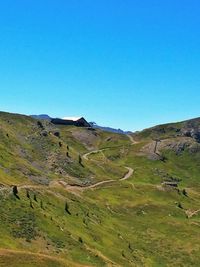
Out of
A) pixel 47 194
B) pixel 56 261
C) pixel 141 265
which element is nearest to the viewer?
pixel 56 261

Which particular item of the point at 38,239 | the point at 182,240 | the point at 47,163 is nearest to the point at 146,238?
the point at 182,240

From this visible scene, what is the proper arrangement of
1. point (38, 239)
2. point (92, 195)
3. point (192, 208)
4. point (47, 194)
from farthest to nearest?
1. point (192, 208)
2. point (92, 195)
3. point (47, 194)
4. point (38, 239)

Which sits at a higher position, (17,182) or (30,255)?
(17,182)

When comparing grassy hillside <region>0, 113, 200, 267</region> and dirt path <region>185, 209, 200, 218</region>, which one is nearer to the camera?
grassy hillside <region>0, 113, 200, 267</region>

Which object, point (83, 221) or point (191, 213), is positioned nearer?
point (83, 221)

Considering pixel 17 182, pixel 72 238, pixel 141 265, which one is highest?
pixel 17 182

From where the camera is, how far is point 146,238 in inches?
5689

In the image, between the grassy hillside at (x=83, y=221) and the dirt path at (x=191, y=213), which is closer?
the grassy hillside at (x=83, y=221)

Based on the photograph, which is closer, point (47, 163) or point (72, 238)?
point (72, 238)

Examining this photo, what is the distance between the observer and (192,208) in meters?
190

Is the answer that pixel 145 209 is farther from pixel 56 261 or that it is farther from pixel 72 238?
pixel 56 261

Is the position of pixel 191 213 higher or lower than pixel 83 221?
lower

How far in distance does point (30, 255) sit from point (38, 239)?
23.1 m

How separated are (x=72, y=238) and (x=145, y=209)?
70209mm
